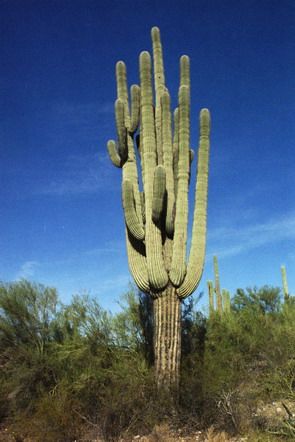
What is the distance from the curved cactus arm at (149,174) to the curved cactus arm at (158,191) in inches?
12.2

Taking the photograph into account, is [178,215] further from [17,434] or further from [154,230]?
[17,434]

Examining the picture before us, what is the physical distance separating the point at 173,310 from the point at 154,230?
1.66 meters

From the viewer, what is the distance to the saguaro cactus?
9148mm

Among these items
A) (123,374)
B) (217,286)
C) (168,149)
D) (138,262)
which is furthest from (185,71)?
(217,286)

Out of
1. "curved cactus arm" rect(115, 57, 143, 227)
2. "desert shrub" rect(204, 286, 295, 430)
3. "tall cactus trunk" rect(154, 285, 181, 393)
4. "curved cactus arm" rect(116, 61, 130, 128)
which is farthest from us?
"curved cactus arm" rect(116, 61, 130, 128)

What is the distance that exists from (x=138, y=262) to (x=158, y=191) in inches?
65.1

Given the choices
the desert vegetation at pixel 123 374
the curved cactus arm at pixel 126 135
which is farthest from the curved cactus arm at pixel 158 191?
the desert vegetation at pixel 123 374

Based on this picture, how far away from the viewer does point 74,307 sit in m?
11.6

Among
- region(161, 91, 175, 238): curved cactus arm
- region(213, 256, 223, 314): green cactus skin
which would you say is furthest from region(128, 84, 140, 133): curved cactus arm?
region(213, 256, 223, 314): green cactus skin

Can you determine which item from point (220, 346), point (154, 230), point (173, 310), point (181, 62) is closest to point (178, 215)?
point (154, 230)

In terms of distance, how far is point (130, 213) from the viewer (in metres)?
9.55

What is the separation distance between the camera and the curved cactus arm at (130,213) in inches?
374

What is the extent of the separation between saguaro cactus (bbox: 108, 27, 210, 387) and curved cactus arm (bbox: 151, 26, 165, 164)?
2 cm

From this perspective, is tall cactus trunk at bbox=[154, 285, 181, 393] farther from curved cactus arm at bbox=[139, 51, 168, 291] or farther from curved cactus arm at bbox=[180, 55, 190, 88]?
curved cactus arm at bbox=[180, 55, 190, 88]
